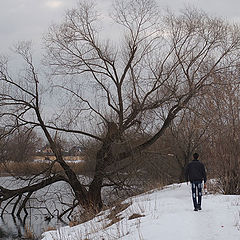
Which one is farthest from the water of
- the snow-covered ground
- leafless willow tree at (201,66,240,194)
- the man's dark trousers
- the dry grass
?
the man's dark trousers

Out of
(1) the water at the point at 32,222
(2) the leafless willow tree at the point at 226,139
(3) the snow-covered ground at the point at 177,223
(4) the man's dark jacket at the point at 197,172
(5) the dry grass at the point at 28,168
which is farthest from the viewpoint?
(5) the dry grass at the point at 28,168

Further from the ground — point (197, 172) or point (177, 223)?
point (197, 172)

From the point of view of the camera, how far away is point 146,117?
2069 cm

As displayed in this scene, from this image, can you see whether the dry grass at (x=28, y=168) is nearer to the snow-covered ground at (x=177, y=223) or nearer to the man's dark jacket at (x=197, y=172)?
the snow-covered ground at (x=177, y=223)

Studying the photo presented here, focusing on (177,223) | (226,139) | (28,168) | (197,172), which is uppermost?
(226,139)

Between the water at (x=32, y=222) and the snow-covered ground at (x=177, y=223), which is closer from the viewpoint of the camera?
the snow-covered ground at (x=177, y=223)

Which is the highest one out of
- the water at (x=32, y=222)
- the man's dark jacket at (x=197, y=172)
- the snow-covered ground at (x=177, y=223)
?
the man's dark jacket at (x=197, y=172)

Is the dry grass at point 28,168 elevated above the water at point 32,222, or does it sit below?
above

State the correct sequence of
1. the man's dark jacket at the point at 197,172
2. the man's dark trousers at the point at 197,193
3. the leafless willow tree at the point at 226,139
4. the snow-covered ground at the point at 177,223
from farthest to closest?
1. the leafless willow tree at the point at 226,139
2. the man's dark jacket at the point at 197,172
3. the man's dark trousers at the point at 197,193
4. the snow-covered ground at the point at 177,223

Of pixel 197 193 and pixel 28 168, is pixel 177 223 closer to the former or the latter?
pixel 197 193

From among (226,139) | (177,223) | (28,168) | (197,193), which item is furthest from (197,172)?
(28,168)

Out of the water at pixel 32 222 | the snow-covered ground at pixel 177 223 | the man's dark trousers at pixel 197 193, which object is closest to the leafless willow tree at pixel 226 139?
the snow-covered ground at pixel 177 223

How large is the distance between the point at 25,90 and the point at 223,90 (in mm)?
9937

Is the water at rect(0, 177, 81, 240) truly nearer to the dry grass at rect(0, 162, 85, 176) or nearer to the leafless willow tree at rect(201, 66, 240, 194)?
the dry grass at rect(0, 162, 85, 176)
